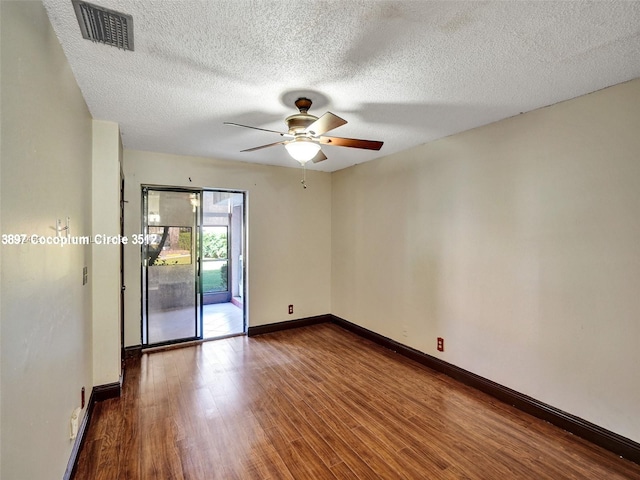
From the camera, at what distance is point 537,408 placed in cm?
253

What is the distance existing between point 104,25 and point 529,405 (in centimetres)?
384

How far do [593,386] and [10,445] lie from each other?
10.7 ft

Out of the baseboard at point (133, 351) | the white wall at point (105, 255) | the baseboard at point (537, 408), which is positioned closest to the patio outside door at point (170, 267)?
the baseboard at point (133, 351)

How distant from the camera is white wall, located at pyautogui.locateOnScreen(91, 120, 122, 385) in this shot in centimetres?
273

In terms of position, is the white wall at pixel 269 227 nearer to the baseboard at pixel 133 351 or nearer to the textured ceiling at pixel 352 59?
the baseboard at pixel 133 351

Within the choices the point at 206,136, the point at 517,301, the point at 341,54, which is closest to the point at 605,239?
the point at 517,301

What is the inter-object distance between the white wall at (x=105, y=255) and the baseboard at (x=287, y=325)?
1931 millimetres

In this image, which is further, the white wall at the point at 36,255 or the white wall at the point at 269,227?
the white wall at the point at 269,227

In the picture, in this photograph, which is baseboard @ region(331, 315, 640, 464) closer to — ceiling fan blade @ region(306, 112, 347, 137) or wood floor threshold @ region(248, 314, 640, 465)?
wood floor threshold @ region(248, 314, 640, 465)

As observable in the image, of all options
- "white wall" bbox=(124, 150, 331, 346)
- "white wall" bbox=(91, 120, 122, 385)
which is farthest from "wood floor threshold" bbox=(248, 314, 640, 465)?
"white wall" bbox=(91, 120, 122, 385)

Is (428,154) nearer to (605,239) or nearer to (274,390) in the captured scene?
(605,239)

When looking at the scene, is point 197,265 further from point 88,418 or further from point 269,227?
point 88,418

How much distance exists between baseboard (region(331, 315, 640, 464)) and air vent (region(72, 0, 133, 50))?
371 centimetres

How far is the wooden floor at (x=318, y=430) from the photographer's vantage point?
6.50 feet
